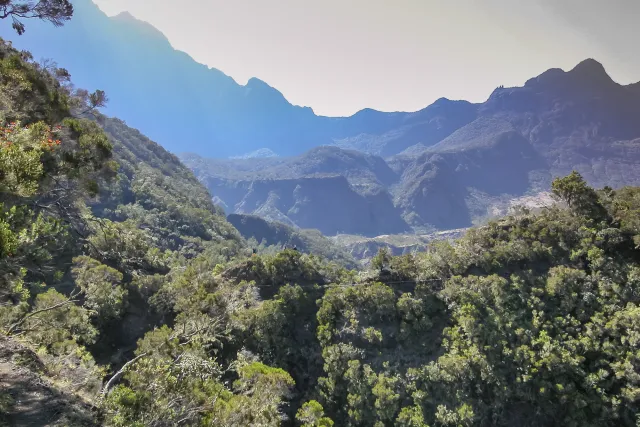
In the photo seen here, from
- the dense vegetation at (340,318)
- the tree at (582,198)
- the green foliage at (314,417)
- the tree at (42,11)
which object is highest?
the tree at (42,11)

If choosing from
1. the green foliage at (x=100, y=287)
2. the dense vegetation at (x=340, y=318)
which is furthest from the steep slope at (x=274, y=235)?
the green foliage at (x=100, y=287)

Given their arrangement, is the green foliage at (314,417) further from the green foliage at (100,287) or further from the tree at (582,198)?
the tree at (582,198)

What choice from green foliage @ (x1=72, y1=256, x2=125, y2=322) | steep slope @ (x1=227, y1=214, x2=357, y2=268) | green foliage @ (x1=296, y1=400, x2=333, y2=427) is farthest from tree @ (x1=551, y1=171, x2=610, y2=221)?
steep slope @ (x1=227, y1=214, x2=357, y2=268)

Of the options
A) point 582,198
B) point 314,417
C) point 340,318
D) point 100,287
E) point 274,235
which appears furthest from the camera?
point 274,235

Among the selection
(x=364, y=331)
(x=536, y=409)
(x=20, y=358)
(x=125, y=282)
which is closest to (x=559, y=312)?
(x=536, y=409)

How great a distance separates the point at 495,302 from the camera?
24156mm

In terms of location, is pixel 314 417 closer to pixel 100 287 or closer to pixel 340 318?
pixel 340 318

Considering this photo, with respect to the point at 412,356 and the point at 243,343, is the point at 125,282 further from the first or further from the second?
the point at 412,356

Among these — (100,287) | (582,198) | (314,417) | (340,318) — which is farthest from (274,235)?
(314,417)

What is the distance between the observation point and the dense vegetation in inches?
592

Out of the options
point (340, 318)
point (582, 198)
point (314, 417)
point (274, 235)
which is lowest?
point (314, 417)

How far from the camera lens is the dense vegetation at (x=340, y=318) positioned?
15047 mm

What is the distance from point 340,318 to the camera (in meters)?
26.4

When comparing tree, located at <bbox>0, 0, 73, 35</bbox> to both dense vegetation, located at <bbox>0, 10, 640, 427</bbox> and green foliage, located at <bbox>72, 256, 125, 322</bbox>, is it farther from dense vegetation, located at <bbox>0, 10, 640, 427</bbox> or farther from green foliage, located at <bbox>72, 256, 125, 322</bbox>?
green foliage, located at <bbox>72, 256, 125, 322</bbox>
